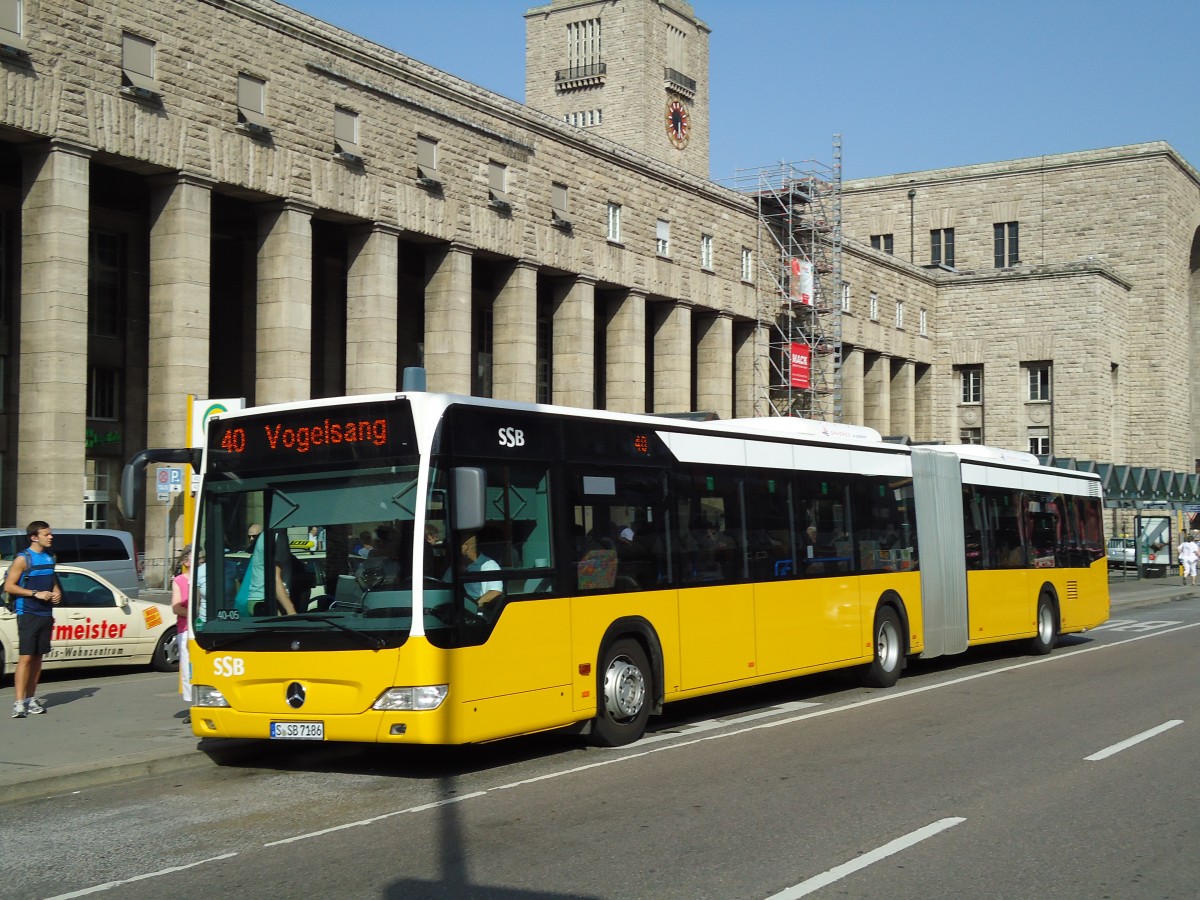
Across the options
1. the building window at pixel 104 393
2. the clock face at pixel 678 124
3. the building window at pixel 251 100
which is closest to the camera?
the building window at pixel 251 100

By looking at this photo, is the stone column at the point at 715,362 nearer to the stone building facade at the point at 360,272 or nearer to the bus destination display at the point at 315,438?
the stone building facade at the point at 360,272

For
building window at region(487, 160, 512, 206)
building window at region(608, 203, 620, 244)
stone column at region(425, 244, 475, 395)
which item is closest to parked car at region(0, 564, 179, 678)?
stone column at region(425, 244, 475, 395)

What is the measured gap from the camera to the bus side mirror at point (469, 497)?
32.6 ft

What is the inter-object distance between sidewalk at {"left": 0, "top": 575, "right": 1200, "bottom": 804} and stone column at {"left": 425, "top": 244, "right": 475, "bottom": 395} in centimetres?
2203

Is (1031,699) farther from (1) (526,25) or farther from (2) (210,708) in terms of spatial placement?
(1) (526,25)

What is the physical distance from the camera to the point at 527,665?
36.1 feet

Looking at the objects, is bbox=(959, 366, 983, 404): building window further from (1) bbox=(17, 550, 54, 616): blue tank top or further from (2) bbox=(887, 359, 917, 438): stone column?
(1) bbox=(17, 550, 54, 616): blue tank top

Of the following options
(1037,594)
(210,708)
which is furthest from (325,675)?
(1037,594)

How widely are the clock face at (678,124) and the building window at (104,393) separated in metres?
50.6

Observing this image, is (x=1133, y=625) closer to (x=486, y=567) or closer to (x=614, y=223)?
(x=614, y=223)

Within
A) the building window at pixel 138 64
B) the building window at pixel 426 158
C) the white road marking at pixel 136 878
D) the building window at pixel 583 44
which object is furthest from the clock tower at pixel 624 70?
the white road marking at pixel 136 878

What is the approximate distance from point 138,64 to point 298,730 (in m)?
23.0

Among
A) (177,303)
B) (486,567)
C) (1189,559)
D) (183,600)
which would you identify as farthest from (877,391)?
(486,567)

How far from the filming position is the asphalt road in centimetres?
722
